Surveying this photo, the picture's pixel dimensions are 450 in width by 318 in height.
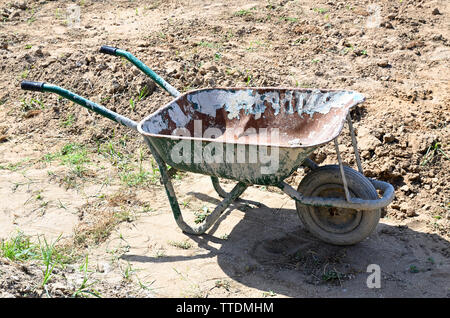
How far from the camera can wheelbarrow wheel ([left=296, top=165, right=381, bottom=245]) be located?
11.0ft

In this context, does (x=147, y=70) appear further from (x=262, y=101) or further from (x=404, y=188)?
(x=404, y=188)

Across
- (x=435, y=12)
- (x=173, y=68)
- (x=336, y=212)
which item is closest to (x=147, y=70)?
(x=173, y=68)

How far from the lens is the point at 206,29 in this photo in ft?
21.4

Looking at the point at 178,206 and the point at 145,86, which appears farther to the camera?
the point at 145,86

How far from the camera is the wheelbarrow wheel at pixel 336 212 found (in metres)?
3.35

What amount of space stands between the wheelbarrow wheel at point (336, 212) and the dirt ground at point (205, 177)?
0.43 ft

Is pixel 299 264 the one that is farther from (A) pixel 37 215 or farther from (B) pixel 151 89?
(B) pixel 151 89

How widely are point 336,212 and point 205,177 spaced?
5.00 ft

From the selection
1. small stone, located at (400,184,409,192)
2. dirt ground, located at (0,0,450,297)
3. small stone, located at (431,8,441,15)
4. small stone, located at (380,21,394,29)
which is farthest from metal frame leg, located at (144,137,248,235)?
small stone, located at (431,8,441,15)

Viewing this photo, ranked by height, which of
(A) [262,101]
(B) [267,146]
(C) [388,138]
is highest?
(A) [262,101]

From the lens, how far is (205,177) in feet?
15.4

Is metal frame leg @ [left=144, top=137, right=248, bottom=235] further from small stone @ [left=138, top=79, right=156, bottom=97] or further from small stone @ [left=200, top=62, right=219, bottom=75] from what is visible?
small stone @ [left=200, top=62, right=219, bottom=75]
